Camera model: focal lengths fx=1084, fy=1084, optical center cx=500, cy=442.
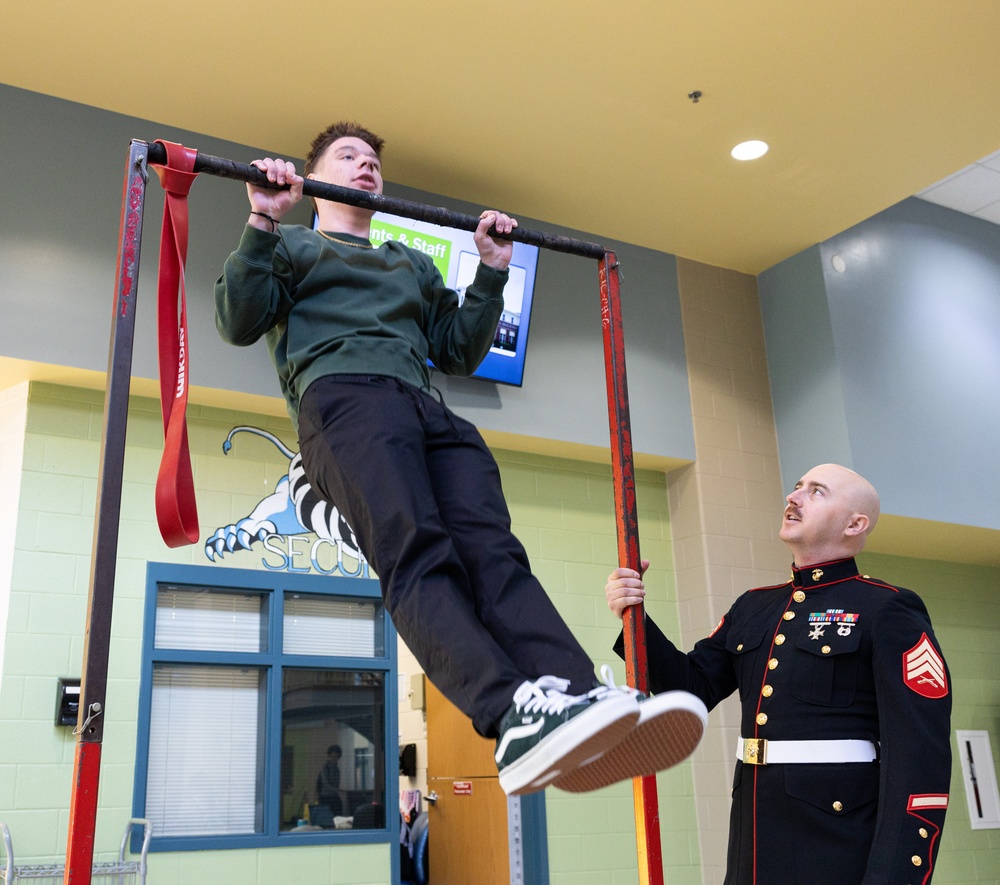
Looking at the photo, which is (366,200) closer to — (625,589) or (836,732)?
(625,589)

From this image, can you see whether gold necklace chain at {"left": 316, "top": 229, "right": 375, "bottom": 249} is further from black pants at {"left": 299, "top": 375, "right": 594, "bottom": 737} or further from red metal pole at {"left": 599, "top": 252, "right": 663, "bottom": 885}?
red metal pole at {"left": 599, "top": 252, "right": 663, "bottom": 885}

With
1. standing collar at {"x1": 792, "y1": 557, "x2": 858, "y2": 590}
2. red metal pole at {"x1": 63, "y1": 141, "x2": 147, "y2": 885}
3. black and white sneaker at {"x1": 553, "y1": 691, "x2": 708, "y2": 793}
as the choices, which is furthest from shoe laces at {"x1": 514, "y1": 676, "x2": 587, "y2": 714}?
standing collar at {"x1": 792, "y1": 557, "x2": 858, "y2": 590}

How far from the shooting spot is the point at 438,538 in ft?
6.01

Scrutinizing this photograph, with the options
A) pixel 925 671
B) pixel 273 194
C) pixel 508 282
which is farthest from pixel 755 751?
pixel 508 282

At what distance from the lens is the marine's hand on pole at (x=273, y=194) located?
2070 millimetres

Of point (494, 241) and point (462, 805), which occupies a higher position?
point (494, 241)

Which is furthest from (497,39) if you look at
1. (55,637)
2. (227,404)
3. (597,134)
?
(55,637)

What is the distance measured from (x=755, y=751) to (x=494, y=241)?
1381 mm

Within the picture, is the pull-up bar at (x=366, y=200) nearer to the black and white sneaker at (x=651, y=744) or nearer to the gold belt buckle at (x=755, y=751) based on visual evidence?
the black and white sneaker at (x=651, y=744)

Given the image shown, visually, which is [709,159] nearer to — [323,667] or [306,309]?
[323,667]

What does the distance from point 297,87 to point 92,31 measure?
32.9 inches

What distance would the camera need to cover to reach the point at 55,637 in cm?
417

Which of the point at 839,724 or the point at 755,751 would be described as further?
the point at 755,751

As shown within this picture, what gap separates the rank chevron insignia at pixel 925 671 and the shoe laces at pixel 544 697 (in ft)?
3.80
